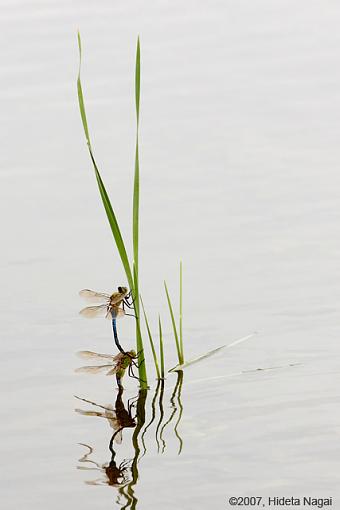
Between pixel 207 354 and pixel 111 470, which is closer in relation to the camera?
pixel 111 470

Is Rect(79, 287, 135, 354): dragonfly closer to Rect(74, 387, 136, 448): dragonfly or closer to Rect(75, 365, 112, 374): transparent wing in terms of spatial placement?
Rect(75, 365, 112, 374): transparent wing

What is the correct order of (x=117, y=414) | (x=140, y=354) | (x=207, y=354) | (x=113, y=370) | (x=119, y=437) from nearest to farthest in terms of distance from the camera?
(x=119, y=437) → (x=117, y=414) → (x=140, y=354) → (x=113, y=370) → (x=207, y=354)

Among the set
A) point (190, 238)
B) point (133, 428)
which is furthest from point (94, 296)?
point (190, 238)

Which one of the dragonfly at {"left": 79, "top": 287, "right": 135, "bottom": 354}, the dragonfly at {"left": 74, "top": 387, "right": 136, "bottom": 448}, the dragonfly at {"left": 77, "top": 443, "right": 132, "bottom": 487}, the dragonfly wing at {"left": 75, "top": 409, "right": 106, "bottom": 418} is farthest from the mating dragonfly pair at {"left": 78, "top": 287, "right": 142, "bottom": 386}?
the dragonfly at {"left": 77, "top": 443, "right": 132, "bottom": 487}

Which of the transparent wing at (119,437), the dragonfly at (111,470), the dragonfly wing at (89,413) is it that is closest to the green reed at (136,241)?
the dragonfly wing at (89,413)

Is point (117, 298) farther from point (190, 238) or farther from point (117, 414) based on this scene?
point (190, 238)

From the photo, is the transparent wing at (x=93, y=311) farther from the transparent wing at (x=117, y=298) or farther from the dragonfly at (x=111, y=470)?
the dragonfly at (x=111, y=470)
